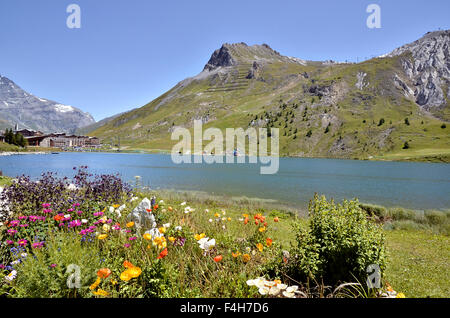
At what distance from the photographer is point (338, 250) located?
4.53m

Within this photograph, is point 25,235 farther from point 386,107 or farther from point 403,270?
point 386,107

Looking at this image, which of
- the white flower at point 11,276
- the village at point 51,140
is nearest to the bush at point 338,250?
the white flower at point 11,276

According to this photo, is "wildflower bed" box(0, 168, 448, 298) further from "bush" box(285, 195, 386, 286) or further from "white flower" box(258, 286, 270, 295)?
"bush" box(285, 195, 386, 286)

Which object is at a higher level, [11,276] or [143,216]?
[143,216]

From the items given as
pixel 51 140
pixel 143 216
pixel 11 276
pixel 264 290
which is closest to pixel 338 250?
pixel 264 290

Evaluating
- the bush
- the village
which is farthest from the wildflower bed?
the village

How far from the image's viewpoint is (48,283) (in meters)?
3.76

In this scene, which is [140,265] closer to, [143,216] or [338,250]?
[143,216]

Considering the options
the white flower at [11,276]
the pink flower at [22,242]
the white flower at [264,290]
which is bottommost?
the white flower at [11,276]

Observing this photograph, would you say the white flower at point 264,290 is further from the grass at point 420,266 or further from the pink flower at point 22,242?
the pink flower at point 22,242

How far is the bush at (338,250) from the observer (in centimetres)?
436

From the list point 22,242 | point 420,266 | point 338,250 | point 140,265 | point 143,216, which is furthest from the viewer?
point 420,266

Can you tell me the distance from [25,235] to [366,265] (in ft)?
25.4
